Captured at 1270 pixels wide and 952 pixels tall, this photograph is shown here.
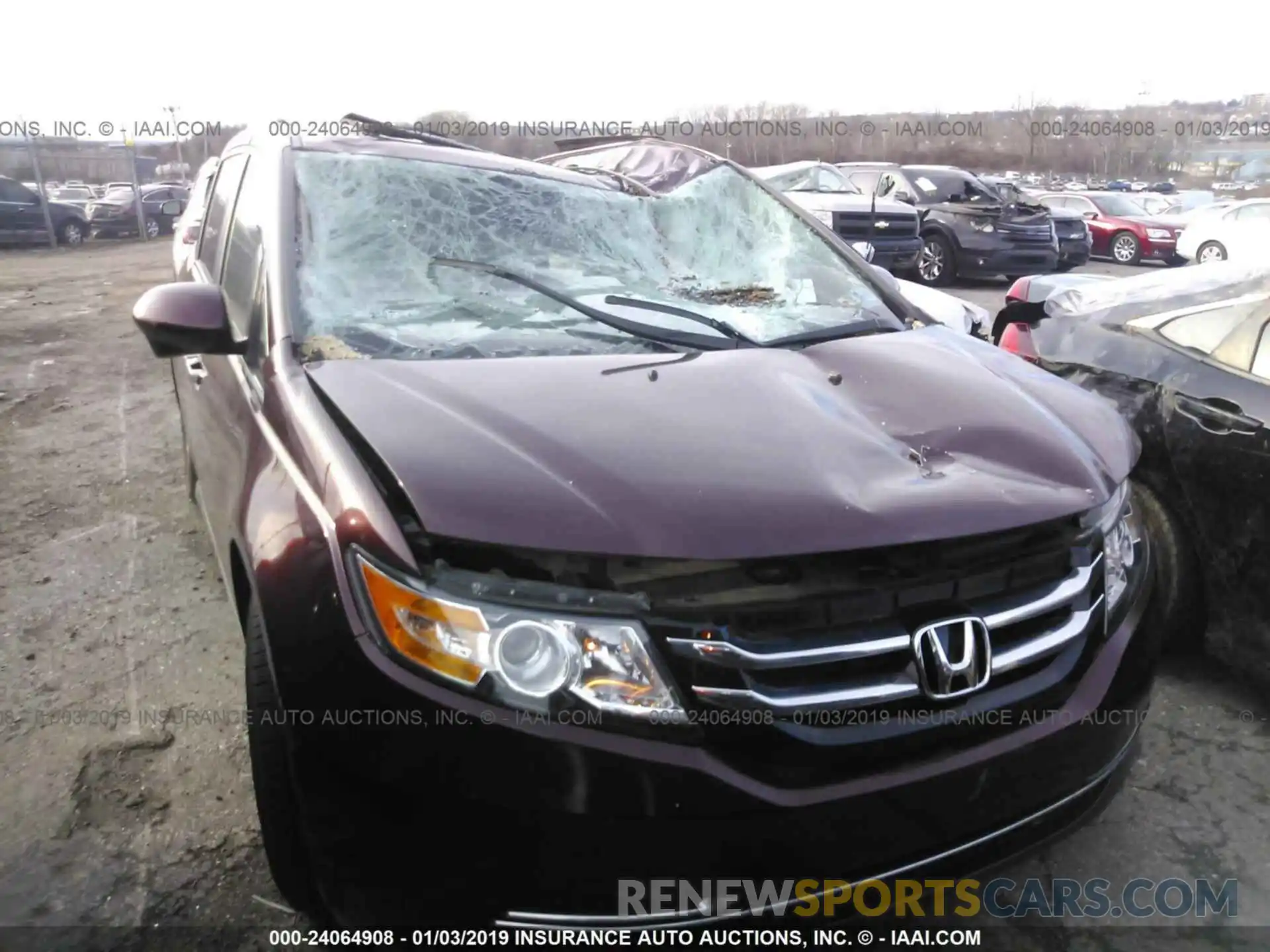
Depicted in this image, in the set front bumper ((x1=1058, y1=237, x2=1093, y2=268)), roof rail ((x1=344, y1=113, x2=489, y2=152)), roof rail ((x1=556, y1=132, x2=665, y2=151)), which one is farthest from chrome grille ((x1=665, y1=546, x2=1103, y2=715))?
front bumper ((x1=1058, y1=237, x2=1093, y2=268))

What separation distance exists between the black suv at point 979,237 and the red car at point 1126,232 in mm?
3960

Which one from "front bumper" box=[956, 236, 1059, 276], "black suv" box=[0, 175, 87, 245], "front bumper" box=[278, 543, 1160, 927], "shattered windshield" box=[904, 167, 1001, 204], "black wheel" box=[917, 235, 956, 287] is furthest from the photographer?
"black suv" box=[0, 175, 87, 245]

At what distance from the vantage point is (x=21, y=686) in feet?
9.62

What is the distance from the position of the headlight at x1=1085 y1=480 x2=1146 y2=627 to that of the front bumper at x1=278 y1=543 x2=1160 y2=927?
0.54 m

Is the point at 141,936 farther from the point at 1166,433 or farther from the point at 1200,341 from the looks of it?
the point at 1200,341

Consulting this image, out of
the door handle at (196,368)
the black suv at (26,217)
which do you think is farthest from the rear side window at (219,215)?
the black suv at (26,217)

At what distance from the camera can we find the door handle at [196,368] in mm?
2881

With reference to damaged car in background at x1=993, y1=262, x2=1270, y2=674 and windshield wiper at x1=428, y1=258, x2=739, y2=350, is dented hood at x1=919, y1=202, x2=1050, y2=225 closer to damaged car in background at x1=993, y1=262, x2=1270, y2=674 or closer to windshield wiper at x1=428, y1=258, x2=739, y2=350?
damaged car in background at x1=993, y1=262, x2=1270, y2=674

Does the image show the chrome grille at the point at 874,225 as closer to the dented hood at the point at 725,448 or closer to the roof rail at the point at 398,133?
the roof rail at the point at 398,133

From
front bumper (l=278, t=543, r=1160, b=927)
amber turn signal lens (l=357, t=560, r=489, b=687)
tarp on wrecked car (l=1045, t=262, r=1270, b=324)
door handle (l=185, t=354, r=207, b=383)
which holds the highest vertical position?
tarp on wrecked car (l=1045, t=262, r=1270, b=324)

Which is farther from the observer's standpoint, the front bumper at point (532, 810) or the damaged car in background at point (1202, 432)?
the damaged car in background at point (1202, 432)

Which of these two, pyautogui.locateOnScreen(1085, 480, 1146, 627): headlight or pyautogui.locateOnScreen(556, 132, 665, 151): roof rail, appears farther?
pyautogui.locateOnScreen(556, 132, 665, 151): roof rail

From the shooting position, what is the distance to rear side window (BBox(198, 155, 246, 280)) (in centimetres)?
312

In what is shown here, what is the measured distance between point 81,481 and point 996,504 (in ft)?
15.3
